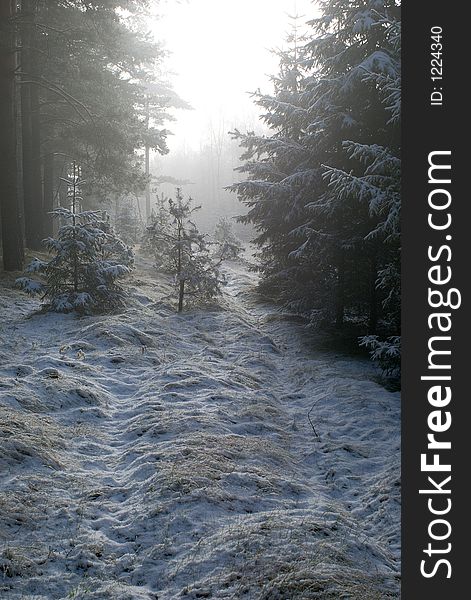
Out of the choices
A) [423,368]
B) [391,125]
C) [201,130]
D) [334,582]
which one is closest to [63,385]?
[334,582]

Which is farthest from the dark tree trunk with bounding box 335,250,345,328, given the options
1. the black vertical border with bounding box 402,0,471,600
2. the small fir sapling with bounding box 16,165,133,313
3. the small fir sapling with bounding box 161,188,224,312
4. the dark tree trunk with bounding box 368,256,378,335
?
the black vertical border with bounding box 402,0,471,600

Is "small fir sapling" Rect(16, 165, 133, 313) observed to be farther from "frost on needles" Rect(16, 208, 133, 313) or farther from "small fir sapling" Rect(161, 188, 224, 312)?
"small fir sapling" Rect(161, 188, 224, 312)

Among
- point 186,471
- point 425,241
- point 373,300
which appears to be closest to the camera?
point 425,241

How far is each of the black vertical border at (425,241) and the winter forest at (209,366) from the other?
115 cm

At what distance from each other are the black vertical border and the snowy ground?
116cm

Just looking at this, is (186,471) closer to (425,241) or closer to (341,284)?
(425,241)

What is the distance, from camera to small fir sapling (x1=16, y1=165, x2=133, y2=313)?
41.2ft

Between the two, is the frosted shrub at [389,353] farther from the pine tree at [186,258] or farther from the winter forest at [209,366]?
the pine tree at [186,258]

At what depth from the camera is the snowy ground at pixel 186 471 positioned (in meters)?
4.07

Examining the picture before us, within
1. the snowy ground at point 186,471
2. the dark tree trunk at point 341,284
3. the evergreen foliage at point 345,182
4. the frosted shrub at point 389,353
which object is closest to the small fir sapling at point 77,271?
the snowy ground at point 186,471

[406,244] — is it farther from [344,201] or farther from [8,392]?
[344,201]

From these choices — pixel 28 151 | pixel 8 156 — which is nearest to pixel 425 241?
pixel 8 156

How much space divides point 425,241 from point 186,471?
12.1 ft

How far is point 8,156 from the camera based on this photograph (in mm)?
14547
